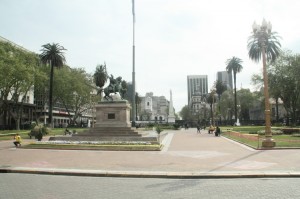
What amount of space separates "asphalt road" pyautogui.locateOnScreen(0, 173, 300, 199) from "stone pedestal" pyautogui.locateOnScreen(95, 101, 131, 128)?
21.7m

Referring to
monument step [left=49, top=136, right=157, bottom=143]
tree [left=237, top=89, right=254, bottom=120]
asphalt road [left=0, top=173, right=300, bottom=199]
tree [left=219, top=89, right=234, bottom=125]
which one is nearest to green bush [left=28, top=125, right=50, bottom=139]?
monument step [left=49, top=136, right=157, bottom=143]

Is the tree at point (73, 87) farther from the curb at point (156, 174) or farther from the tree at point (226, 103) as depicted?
the curb at point (156, 174)

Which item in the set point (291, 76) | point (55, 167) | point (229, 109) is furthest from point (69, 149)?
point (229, 109)

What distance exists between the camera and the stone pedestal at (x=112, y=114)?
34.8m

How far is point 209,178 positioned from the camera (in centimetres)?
1275

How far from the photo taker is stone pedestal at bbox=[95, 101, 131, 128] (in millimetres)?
34844

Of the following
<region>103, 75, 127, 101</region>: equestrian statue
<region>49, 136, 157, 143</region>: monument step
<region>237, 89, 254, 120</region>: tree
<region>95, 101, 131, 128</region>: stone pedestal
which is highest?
<region>237, 89, 254, 120</region>: tree

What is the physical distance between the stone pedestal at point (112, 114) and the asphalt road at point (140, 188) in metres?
21.7

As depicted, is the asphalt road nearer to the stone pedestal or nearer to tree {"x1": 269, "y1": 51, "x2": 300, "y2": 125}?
the stone pedestal

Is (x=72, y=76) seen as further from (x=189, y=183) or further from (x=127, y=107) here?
(x=189, y=183)

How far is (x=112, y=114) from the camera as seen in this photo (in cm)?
3516

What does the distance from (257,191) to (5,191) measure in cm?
757

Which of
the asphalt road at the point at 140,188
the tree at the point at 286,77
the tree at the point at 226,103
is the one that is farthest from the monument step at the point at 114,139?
the tree at the point at 226,103

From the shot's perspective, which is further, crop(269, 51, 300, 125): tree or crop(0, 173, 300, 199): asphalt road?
crop(269, 51, 300, 125): tree
